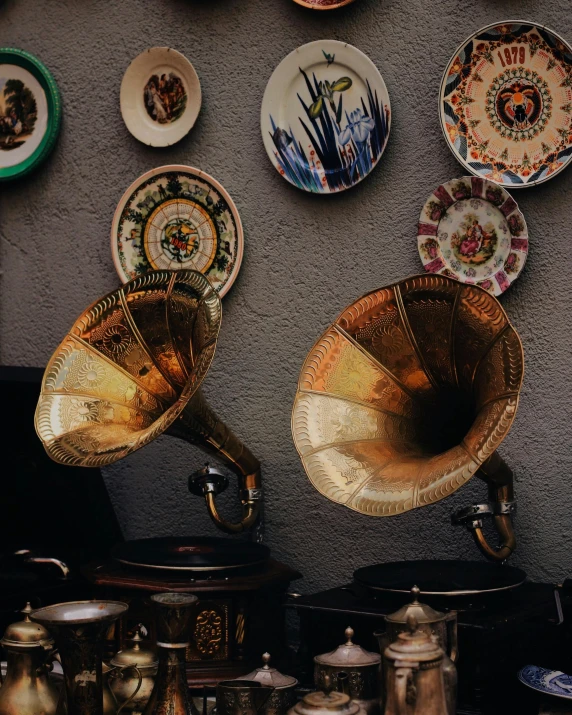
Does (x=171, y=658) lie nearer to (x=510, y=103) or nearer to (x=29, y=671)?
(x=29, y=671)

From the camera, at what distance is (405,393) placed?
233cm

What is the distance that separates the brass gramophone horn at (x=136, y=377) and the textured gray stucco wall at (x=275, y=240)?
306mm

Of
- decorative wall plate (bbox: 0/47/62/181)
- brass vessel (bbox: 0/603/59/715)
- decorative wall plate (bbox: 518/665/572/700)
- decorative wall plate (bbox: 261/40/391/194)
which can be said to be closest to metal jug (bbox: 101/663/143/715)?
brass vessel (bbox: 0/603/59/715)

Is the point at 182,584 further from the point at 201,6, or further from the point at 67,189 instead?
the point at 201,6

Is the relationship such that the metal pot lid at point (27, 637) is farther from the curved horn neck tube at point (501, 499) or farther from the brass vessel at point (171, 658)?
the curved horn neck tube at point (501, 499)

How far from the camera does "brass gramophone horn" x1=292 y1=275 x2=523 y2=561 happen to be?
6.91ft

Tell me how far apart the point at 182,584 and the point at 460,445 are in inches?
27.7

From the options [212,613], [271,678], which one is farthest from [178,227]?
[271,678]

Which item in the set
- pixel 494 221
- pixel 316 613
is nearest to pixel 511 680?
pixel 316 613

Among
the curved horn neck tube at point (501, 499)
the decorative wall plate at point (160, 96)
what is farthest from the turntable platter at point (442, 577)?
the decorative wall plate at point (160, 96)

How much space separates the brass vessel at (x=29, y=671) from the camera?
6.27 feet

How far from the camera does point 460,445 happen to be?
2.07 m

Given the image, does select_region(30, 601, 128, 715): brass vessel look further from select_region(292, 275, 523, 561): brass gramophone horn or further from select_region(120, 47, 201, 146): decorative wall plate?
select_region(120, 47, 201, 146): decorative wall plate

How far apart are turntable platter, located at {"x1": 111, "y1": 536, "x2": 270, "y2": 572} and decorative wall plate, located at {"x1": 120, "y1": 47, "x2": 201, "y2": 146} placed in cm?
122
